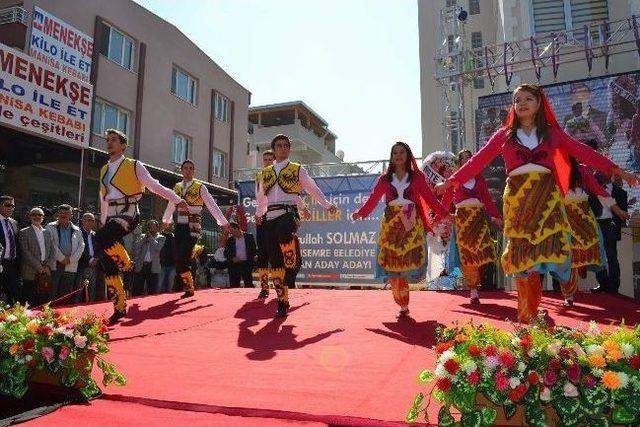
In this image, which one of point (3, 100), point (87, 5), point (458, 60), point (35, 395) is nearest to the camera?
point (35, 395)

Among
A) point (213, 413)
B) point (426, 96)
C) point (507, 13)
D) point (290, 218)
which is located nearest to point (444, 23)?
point (507, 13)

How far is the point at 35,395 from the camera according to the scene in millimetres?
2438

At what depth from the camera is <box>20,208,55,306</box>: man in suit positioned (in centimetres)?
706

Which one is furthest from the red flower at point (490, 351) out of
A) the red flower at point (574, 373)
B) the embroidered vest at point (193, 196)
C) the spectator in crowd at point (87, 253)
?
the spectator in crowd at point (87, 253)

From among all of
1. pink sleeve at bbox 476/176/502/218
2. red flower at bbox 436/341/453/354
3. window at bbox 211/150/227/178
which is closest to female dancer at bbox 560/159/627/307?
pink sleeve at bbox 476/176/502/218

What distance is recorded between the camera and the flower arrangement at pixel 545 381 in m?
1.65

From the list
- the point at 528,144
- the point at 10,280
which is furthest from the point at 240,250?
the point at 528,144

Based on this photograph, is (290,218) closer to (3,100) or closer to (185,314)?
(185,314)

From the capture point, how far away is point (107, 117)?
49.4 ft

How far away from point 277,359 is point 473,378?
1576 mm

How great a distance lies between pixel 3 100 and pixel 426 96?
55.5 ft

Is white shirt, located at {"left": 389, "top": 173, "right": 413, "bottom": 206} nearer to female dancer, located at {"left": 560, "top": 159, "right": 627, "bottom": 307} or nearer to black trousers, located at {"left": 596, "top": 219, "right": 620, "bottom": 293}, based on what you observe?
female dancer, located at {"left": 560, "top": 159, "right": 627, "bottom": 307}

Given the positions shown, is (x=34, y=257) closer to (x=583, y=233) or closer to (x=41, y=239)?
(x=41, y=239)

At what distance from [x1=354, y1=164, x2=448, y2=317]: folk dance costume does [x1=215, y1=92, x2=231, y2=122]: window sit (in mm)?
17236
